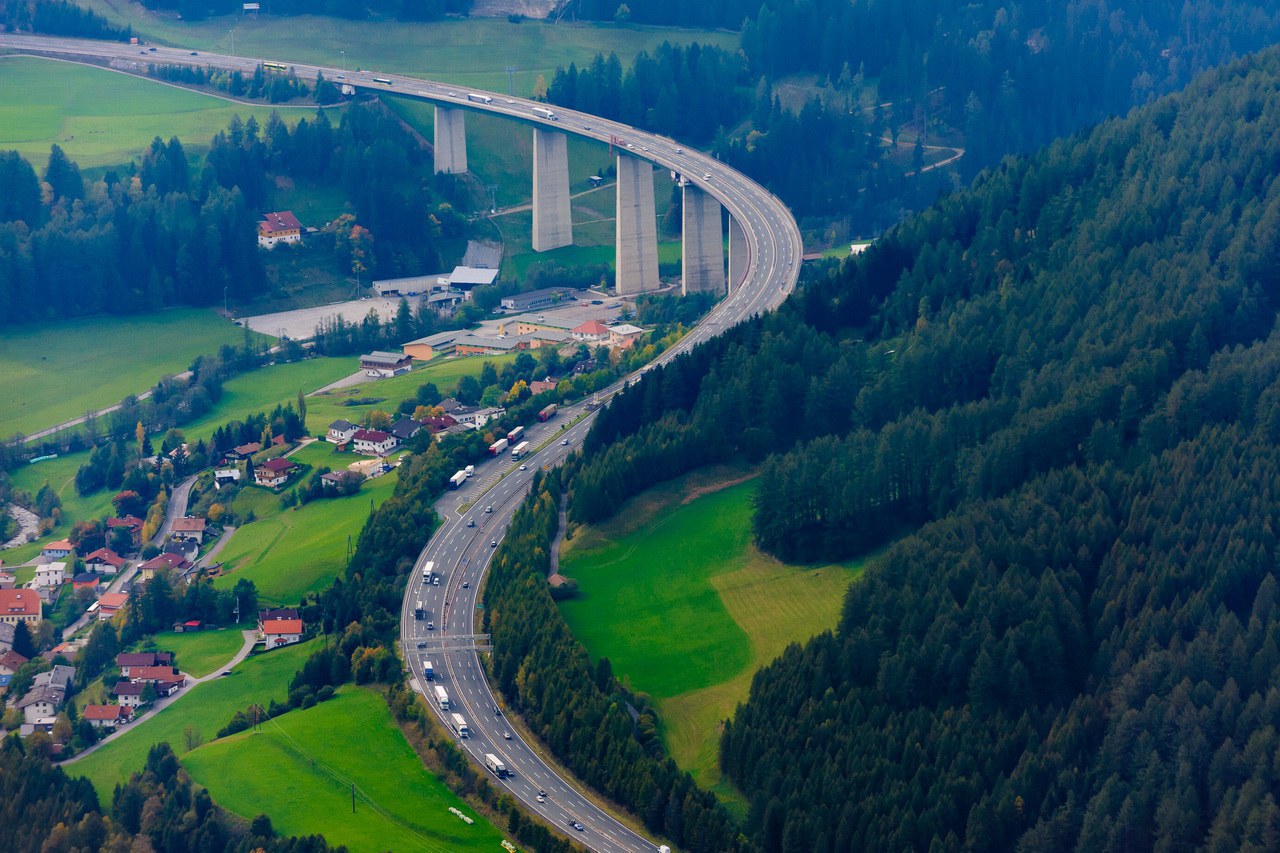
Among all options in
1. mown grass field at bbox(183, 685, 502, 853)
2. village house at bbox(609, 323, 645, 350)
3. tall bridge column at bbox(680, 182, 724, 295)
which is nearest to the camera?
mown grass field at bbox(183, 685, 502, 853)

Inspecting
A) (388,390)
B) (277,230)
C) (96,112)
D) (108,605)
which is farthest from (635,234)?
(108,605)

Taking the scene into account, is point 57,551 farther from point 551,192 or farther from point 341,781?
point 551,192

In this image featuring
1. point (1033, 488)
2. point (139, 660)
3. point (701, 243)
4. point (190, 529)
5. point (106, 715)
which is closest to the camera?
point (1033, 488)

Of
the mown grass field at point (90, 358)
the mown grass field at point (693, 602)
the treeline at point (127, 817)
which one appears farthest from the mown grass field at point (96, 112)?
the treeline at point (127, 817)

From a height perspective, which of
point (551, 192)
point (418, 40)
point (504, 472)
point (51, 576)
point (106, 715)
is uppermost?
point (418, 40)

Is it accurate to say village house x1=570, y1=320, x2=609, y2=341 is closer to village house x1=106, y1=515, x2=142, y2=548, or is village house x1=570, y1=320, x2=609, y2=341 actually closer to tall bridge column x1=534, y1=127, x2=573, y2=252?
tall bridge column x1=534, y1=127, x2=573, y2=252

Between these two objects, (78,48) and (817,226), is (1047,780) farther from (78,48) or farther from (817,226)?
(78,48)

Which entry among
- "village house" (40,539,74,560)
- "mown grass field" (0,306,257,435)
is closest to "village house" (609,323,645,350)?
"mown grass field" (0,306,257,435)

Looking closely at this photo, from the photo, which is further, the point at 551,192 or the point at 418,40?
the point at 418,40
